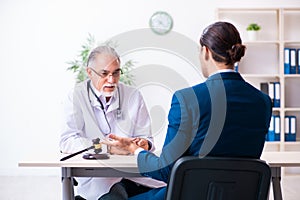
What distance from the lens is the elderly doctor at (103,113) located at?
260cm

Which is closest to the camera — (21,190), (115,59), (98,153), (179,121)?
(179,121)

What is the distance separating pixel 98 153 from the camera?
8.00ft

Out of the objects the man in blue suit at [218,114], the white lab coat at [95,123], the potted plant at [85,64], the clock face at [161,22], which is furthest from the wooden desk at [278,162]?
the clock face at [161,22]

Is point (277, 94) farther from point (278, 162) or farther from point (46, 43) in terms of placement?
point (278, 162)

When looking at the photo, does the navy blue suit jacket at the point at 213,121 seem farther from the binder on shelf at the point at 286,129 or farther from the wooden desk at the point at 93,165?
the binder on shelf at the point at 286,129

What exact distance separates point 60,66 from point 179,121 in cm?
397

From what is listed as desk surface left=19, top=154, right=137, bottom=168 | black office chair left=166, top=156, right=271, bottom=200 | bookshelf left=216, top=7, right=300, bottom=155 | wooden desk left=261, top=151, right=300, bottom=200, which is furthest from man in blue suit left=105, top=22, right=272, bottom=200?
bookshelf left=216, top=7, right=300, bottom=155

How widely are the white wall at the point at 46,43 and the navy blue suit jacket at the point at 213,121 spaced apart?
3765 mm

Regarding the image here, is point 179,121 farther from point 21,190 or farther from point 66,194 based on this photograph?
point 21,190

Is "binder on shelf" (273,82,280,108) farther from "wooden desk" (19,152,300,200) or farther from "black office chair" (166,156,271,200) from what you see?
"black office chair" (166,156,271,200)

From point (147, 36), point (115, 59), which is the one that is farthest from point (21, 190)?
point (115, 59)

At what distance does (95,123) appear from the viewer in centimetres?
269

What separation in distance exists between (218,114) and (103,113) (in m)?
0.99

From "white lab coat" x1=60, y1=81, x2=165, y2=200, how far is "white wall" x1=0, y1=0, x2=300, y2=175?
113 inches
